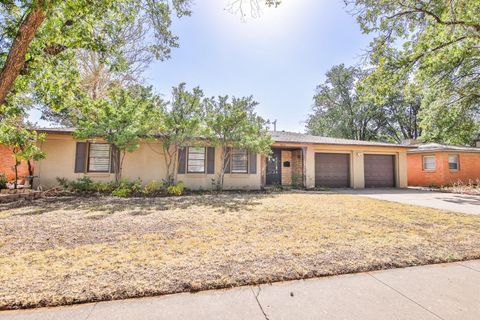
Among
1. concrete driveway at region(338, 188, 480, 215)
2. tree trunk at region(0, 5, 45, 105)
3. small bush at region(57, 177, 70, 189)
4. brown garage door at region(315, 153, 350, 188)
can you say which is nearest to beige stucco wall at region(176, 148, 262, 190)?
brown garage door at region(315, 153, 350, 188)

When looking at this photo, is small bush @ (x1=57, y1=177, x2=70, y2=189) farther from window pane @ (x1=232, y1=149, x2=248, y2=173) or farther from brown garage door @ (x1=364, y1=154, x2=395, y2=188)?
brown garage door @ (x1=364, y1=154, x2=395, y2=188)

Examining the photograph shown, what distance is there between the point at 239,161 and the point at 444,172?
13.5 metres

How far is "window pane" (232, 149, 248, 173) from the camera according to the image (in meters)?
12.1

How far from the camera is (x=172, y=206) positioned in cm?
727

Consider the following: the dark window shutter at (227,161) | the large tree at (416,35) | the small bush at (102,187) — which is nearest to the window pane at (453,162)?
the large tree at (416,35)

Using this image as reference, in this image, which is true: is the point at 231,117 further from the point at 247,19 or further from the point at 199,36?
the point at 247,19

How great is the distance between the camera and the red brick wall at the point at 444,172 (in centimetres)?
1536

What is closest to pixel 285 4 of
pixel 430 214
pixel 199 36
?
pixel 199 36

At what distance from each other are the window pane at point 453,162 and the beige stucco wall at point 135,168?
43.3ft

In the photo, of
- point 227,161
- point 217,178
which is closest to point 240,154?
point 227,161

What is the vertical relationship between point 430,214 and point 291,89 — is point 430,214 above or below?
below

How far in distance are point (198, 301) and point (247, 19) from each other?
227 inches

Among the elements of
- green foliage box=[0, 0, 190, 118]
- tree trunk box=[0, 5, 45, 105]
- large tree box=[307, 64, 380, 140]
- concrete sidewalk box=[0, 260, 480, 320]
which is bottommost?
concrete sidewalk box=[0, 260, 480, 320]

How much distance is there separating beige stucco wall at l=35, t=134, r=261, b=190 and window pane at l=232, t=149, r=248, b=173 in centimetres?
35
